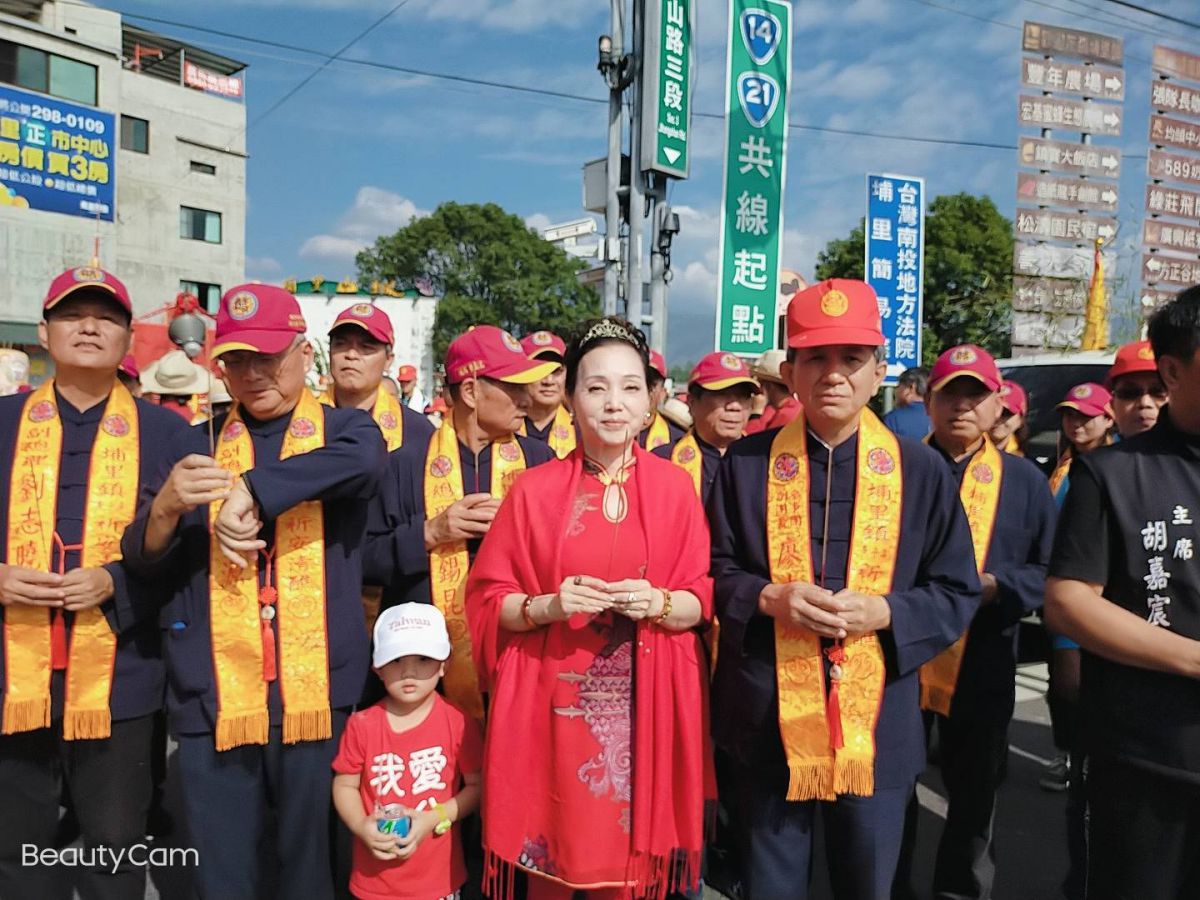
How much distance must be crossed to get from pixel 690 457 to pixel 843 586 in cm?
165

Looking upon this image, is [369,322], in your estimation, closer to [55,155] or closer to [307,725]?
[307,725]

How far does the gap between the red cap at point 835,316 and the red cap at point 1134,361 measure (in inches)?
68.0

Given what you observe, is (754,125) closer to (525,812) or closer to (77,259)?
(525,812)

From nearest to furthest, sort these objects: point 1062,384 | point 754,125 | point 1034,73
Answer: point 1062,384, point 754,125, point 1034,73

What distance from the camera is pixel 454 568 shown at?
112 inches

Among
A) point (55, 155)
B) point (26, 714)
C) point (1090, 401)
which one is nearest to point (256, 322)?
point (26, 714)

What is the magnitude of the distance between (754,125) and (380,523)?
19.7 feet

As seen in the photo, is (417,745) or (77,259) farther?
(77,259)

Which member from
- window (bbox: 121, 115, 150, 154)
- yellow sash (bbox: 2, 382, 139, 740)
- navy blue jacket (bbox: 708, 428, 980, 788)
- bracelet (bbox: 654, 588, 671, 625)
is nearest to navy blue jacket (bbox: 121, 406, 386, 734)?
yellow sash (bbox: 2, 382, 139, 740)

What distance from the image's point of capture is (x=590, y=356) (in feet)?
6.95

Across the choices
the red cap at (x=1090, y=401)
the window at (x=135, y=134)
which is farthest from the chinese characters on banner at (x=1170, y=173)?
the window at (x=135, y=134)

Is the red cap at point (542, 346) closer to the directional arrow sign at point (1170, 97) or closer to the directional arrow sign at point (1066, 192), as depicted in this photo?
the directional arrow sign at point (1066, 192)

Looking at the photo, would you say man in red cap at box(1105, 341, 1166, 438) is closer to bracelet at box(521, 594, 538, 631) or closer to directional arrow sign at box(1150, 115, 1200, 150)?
bracelet at box(521, 594, 538, 631)

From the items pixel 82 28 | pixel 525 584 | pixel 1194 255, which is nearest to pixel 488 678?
pixel 525 584
